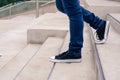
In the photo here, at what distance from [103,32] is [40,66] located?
60 centimetres

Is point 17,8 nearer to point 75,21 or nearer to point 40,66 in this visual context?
point 40,66

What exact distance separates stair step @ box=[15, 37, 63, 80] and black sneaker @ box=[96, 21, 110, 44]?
0.44 metres

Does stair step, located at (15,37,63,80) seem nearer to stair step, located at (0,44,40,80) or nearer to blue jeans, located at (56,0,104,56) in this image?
stair step, located at (0,44,40,80)

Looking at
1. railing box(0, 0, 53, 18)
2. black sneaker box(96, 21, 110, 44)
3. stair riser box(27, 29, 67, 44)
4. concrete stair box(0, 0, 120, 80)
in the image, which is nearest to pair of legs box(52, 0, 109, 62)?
concrete stair box(0, 0, 120, 80)

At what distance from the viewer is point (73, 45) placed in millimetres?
2334

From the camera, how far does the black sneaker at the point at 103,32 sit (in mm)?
2537

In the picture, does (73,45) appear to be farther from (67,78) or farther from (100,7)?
(100,7)

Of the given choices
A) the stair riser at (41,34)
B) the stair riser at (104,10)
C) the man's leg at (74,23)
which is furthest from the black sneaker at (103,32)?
the stair riser at (104,10)

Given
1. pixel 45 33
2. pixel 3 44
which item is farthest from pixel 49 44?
pixel 3 44

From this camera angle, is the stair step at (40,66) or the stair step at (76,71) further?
the stair step at (40,66)

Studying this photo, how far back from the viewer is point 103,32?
2.56 metres

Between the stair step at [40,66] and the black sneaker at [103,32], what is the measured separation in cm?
44

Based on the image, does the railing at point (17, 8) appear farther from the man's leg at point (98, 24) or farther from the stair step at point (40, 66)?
the man's leg at point (98, 24)

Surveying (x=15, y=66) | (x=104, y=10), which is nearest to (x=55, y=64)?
(x=15, y=66)
